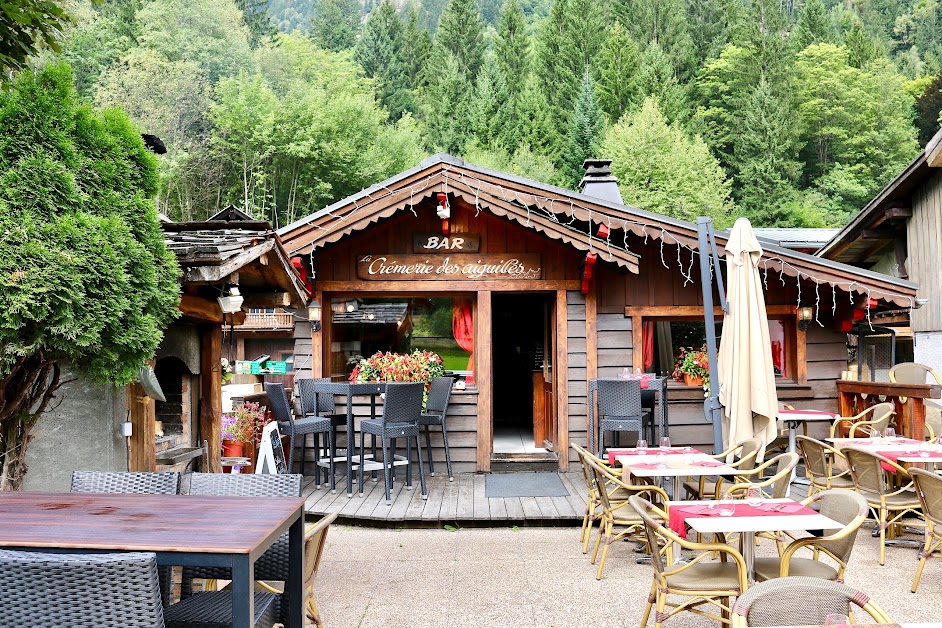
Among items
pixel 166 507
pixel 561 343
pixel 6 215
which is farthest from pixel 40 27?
pixel 561 343

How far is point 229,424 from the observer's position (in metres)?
8.11

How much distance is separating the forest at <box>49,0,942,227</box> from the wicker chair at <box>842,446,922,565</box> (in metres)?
24.8

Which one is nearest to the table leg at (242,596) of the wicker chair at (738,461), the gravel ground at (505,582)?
the gravel ground at (505,582)

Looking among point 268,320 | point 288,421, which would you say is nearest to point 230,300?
point 288,421

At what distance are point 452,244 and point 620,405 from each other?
287 centimetres

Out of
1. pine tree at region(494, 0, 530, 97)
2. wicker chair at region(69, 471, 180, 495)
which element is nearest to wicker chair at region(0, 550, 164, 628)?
wicker chair at region(69, 471, 180, 495)

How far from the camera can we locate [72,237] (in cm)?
339

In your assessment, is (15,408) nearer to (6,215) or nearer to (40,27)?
(6,215)

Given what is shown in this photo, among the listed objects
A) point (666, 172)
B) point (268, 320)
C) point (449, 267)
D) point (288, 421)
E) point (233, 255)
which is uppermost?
point (666, 172)

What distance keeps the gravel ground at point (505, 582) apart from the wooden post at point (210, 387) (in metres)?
1.33

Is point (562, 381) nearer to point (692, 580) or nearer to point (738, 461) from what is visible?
point (738, 461)

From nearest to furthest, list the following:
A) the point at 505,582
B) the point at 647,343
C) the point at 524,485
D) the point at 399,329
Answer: the point at 505,582, the point at 524,485, the point at 647,343, the point at 399,329

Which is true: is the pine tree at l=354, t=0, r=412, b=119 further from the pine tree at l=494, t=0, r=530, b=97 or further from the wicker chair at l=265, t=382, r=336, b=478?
the wicker chair at l=265, t=382, r=336, b=478

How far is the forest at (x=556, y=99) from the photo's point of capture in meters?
31.0
